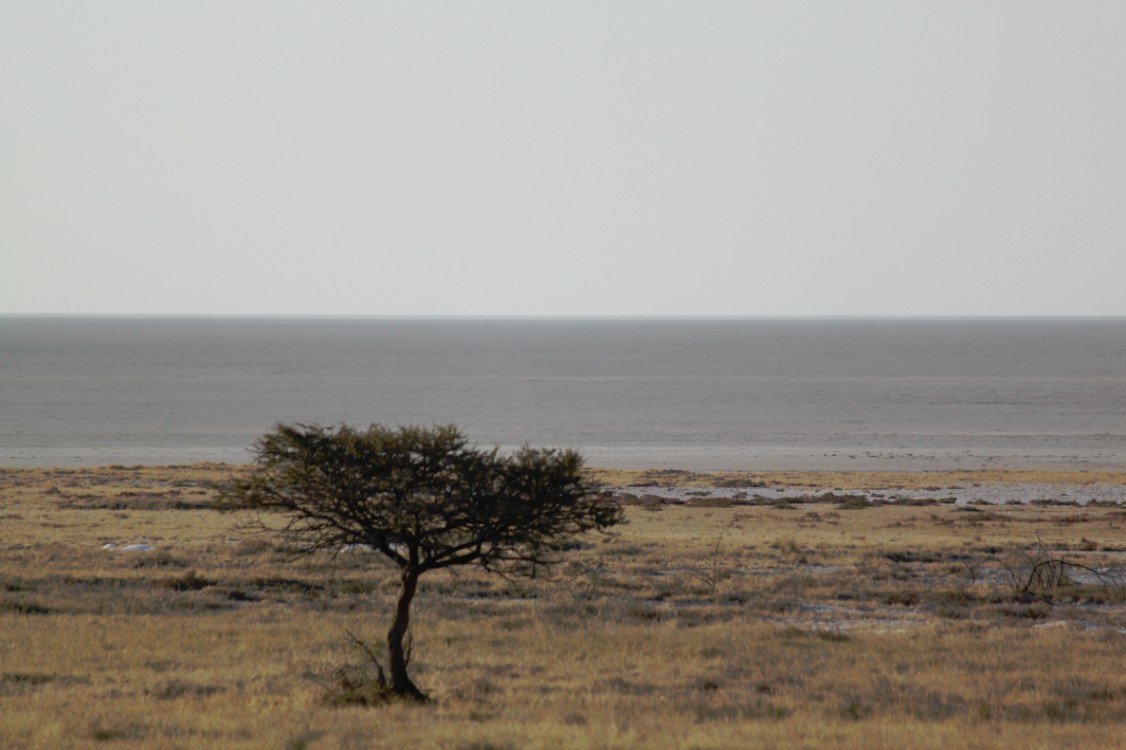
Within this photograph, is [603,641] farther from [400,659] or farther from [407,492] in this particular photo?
[407,492]

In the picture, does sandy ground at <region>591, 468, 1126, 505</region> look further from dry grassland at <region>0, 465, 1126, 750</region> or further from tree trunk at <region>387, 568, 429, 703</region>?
tree trunk at <region>387, 568, 429, 703</region>

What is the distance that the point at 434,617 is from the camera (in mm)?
22844

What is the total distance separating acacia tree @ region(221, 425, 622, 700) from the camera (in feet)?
52.5

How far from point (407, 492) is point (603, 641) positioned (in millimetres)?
6001

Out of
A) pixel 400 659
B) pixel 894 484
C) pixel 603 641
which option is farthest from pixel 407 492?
pixel 894 484

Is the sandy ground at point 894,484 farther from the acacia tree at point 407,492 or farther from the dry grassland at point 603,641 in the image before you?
the acacia tree at point 407,492

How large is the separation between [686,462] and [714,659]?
49838 millimetres

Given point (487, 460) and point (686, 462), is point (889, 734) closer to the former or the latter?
point (487, 460)

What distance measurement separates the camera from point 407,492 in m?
16.3

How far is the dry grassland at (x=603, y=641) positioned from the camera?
13.3 m

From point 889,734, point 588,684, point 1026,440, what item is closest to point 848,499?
point 588,684

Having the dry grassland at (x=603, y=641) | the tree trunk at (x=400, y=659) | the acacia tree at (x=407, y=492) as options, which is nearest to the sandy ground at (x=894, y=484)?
the dry grassland at (x=603, y=641)

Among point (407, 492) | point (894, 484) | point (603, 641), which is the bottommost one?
point (894, 484)

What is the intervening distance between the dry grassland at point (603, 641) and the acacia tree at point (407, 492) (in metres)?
2.13
